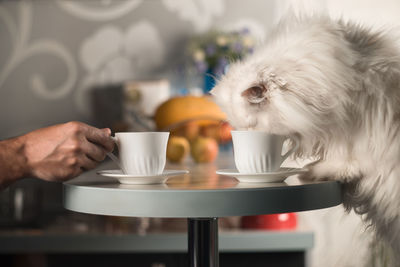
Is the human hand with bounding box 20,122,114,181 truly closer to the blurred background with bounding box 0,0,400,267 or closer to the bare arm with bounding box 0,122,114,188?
the bare arm with bounding box 0,122,114,188

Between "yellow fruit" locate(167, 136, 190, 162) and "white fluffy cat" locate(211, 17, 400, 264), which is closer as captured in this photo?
"white fluffy cat" locate(211, 17, 400, 264)

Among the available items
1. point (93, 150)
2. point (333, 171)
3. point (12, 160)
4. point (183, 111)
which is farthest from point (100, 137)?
point (183, 111)

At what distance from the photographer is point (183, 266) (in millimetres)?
1629

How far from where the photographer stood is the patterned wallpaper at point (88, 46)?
2.19 metres

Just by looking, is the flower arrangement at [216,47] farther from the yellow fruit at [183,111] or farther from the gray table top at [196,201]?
the gray table top at [196,201]

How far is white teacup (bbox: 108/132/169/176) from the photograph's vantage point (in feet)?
2.06

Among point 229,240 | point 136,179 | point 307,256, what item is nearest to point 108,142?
point 136,179

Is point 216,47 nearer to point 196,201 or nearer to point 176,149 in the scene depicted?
point 176,149

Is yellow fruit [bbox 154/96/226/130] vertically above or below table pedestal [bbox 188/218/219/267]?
above

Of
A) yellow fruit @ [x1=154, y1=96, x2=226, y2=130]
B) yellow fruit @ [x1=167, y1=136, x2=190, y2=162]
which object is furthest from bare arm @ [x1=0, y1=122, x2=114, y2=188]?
yellow fruit @ [x1=154, y1=96, x2=226, y2=130]

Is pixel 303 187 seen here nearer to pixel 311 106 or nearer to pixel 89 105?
pixel 311 106

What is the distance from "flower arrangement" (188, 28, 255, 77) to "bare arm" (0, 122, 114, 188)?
4.53ft

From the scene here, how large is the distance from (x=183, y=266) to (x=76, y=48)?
1113 millimetres

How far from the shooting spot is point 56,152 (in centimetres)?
67
